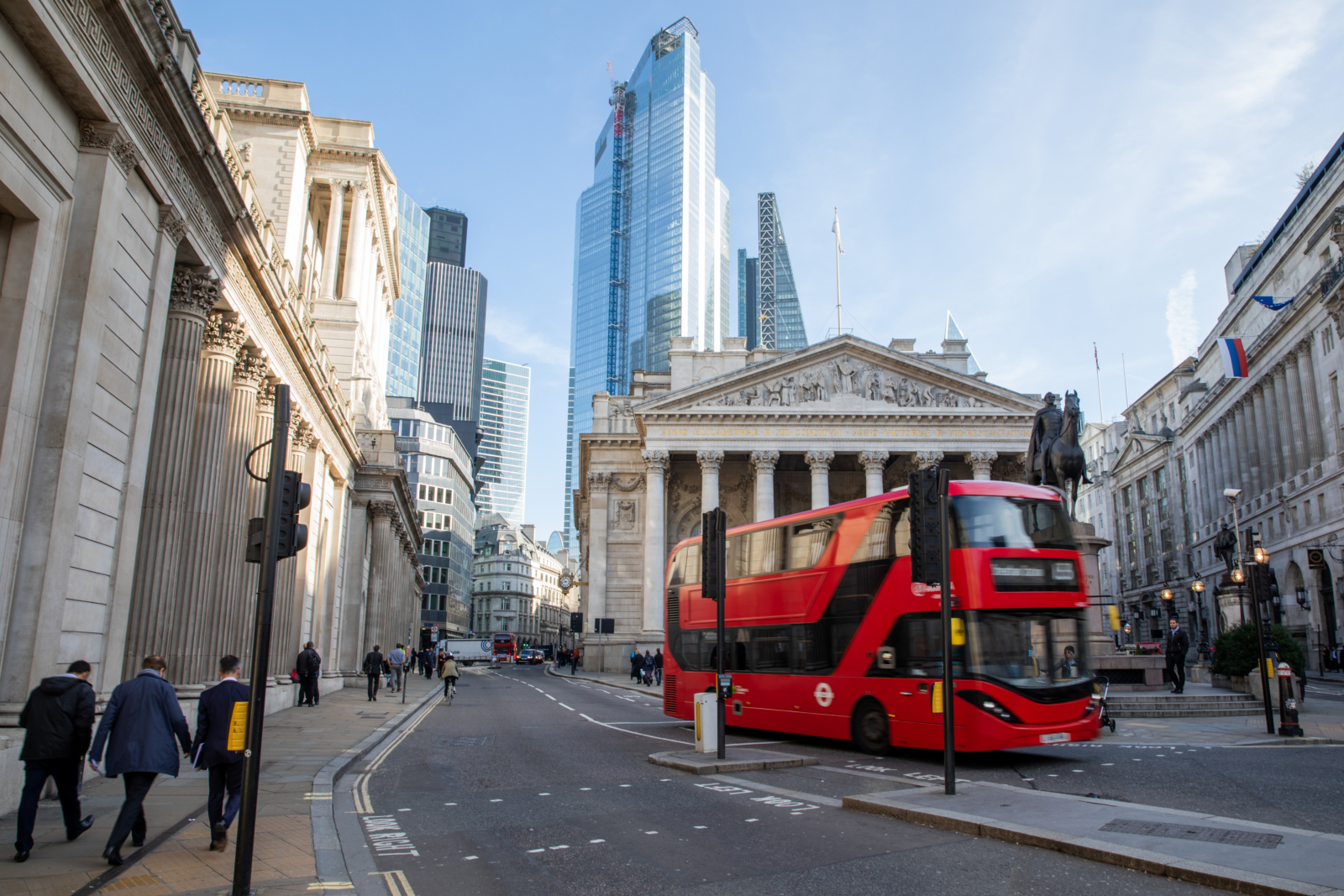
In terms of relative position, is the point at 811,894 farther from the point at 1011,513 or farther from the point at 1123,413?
the point at 1123,413

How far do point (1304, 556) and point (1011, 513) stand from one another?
150 ft

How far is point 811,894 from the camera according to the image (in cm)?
641

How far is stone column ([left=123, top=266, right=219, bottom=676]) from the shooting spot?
48.8 feet

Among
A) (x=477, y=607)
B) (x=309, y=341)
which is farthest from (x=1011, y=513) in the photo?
(x=477, y=607)

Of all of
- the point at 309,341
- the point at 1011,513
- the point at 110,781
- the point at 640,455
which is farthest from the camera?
the point at 640,455

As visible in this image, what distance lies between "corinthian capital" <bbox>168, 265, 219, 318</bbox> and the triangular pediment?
38.4m

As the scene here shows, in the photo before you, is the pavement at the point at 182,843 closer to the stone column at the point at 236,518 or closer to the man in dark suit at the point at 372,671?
the stone column at the point at 236,518

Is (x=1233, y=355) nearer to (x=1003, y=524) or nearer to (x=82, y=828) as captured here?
(x=1003, y=524)

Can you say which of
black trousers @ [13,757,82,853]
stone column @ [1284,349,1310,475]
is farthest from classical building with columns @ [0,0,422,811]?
stone column @ [1284,349,1310,475]

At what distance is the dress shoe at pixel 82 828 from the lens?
8.05 m

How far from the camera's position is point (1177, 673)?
80.2ft

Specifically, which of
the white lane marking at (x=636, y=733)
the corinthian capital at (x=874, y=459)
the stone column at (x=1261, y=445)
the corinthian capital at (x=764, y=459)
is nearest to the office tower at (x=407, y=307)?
the corinthian capital at (x=764, y=459)

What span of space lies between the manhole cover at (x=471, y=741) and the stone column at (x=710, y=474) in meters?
35.7

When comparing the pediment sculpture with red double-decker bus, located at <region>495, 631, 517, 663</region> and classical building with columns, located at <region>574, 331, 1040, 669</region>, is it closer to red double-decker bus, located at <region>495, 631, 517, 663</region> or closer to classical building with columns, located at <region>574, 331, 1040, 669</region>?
classical building with columns, located at <region>574, 331, 1040, 669</region>
